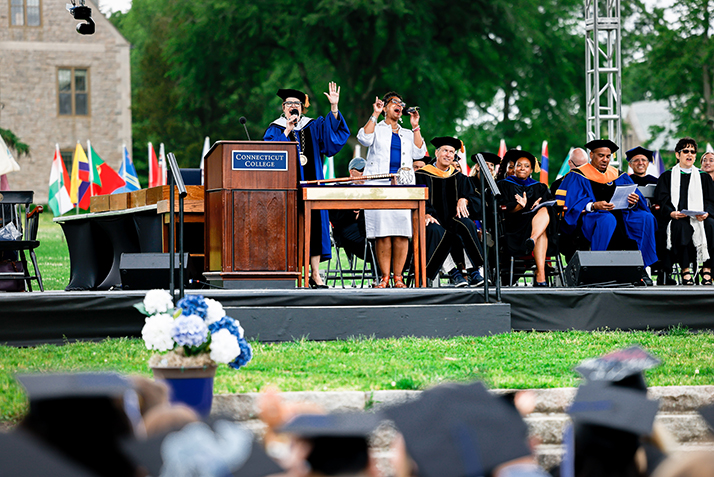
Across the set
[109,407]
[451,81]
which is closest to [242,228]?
[109,407]

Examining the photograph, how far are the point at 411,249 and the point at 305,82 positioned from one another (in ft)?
66.6

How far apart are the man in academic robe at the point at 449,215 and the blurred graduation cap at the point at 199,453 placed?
722 centimetres

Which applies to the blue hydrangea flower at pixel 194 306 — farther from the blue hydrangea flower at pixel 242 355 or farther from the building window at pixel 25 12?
the building window at pixel 25 12

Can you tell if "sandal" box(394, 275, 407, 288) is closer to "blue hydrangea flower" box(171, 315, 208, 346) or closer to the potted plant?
the potted plant

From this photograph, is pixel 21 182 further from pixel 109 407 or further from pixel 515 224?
pixel 109 407

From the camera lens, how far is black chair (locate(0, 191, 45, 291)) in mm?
9640

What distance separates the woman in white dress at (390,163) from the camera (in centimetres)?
892

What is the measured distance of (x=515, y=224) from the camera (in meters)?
9.84

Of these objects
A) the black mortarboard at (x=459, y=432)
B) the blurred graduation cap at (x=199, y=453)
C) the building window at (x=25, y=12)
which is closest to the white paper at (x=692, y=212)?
the black mortarboard at (x=459, y=432)

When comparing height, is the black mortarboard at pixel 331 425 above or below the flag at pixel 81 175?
below

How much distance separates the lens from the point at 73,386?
224 cm

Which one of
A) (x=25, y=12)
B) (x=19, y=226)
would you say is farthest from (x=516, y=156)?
(x=25, y=12)

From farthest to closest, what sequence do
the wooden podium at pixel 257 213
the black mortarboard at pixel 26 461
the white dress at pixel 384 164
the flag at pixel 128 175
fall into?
the flag at pixel 128 175
the white dress at pixel 384 164
the wooden podium at pixel 257 213
the black mortarboard at pixel 26 461

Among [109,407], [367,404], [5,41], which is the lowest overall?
[367,404]
